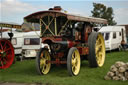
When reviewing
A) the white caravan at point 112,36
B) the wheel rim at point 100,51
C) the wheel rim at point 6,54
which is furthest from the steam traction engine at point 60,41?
the white caravan at point 112,36

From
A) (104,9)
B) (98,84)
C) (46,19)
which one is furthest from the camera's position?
(104,9)

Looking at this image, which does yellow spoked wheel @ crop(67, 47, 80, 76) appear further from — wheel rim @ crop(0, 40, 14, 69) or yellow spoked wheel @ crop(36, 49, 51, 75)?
wheel rim @ crop(0, 40, 14, 69)

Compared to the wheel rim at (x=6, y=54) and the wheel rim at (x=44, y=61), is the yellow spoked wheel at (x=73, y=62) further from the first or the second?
the wheel rim at (x=6, y=54)

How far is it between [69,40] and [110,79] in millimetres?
2700

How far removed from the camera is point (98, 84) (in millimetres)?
6238

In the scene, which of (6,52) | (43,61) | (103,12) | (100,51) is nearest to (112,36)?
(100,51)

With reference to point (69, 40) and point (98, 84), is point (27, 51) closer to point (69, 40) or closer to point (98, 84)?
point (69, 40)

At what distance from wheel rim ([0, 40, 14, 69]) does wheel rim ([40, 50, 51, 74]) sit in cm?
298

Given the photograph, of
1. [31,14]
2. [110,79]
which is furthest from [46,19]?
[110,79]

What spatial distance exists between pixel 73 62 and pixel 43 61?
1.38 m

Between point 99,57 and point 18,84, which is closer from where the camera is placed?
point 18,84

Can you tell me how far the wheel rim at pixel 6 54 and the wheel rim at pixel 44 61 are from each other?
2983 mm

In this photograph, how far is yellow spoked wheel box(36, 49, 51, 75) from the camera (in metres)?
7.95

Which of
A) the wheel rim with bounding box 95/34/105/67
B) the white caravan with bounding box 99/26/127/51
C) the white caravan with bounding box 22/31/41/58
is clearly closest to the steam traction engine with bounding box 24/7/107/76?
the wheel rim with bounding box 95/34/105/67
